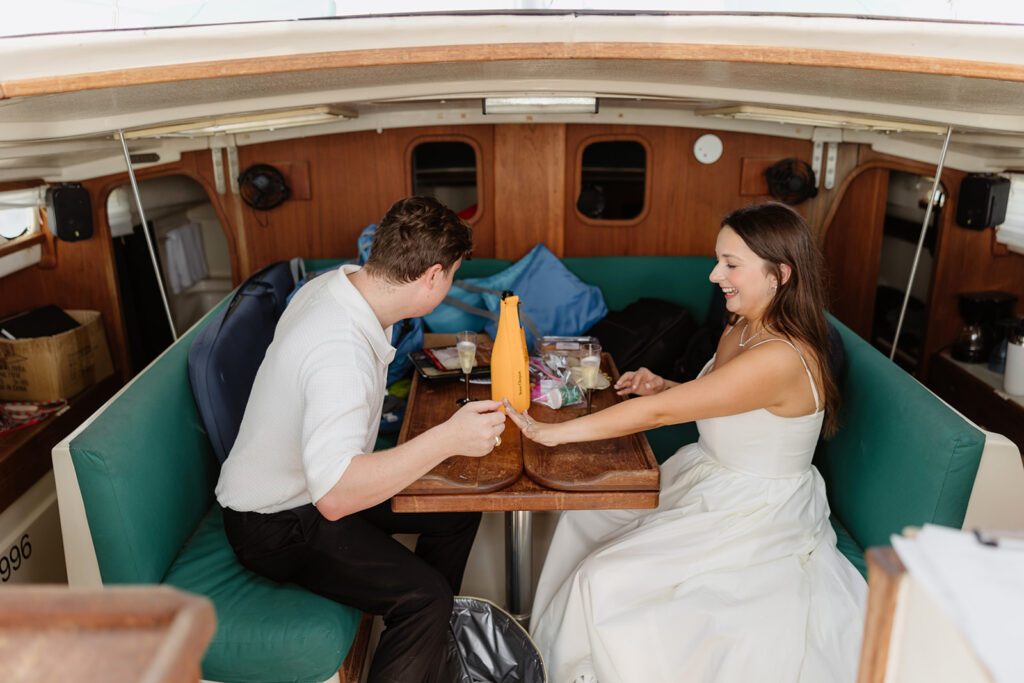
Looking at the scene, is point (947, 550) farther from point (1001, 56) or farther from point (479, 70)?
point (479, 70)

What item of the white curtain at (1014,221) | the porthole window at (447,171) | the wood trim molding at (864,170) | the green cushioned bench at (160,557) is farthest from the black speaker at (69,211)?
the white curtain at (1014,221)

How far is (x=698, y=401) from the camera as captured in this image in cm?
193

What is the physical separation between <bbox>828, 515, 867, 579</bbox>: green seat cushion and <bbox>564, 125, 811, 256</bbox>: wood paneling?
198cm

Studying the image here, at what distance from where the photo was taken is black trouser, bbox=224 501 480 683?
72.9 inches

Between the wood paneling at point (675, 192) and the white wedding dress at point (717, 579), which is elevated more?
the wood paneling at point (675, 192)

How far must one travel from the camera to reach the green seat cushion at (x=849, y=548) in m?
2.10

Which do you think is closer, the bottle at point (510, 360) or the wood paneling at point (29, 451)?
the bottle at point (510, 360)

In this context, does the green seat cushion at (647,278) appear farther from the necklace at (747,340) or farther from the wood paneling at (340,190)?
the necklace at (747,340)

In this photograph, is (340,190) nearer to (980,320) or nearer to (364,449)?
(364,449)

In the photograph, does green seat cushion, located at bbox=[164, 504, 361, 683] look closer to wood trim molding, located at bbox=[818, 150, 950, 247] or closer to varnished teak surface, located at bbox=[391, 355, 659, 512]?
varnished teak surface, located at bbox=[391, 355, 659, 512]

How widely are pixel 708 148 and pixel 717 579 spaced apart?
256 centimetres

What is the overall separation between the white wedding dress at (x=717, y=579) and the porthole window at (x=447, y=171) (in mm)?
3598

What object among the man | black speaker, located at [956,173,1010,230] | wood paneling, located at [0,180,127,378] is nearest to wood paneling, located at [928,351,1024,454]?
black speaker, located at [956,173,1010,230]

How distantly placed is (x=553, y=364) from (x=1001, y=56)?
1427 millimetres
